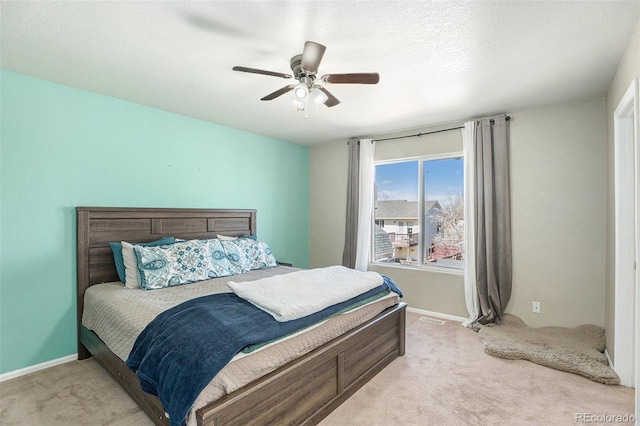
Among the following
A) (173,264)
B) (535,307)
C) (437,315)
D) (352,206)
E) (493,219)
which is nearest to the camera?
(173,264)

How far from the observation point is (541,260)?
337 centimetres

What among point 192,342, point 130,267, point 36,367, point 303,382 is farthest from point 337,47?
point 36,367

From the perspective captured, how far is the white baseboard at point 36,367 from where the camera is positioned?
2506mm

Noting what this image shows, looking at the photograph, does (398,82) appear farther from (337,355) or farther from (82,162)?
(82,162)

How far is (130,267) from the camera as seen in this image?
9.26 feet

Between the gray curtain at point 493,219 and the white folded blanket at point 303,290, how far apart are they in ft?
5.13

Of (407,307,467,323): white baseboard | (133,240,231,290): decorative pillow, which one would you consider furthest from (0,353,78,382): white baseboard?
(407,307,467,323): white baseboard

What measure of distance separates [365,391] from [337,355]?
1.50 ft

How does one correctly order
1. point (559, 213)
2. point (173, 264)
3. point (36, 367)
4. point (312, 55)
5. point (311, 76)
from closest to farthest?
point (312, 55)
point (311, 76)
point (36, 367)
point (173, 264)
point (559, 213)

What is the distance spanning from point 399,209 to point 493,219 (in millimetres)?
1292

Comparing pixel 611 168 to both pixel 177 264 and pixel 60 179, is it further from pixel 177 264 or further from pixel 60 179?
pixel 60 179

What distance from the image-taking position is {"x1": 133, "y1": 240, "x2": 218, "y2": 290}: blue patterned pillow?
108 inches

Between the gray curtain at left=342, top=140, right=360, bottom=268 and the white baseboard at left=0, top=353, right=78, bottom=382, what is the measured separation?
3.37 meters

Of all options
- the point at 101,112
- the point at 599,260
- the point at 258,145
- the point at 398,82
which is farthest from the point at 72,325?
the point at 599,260
